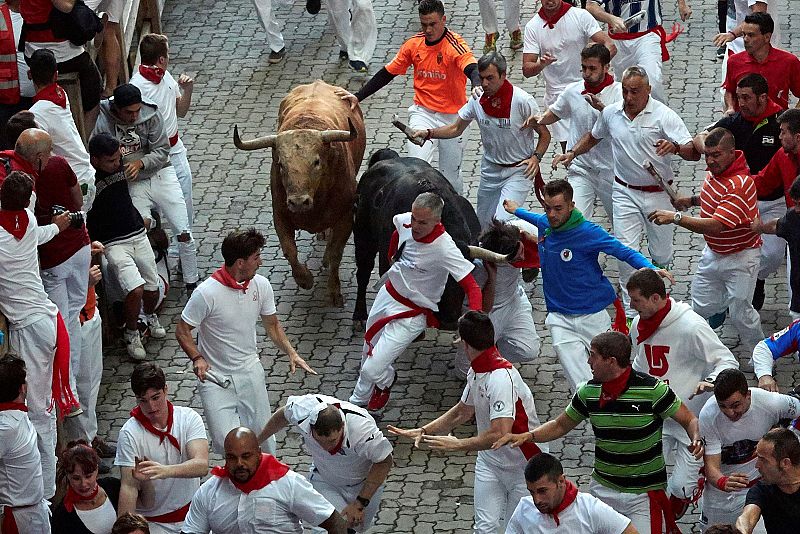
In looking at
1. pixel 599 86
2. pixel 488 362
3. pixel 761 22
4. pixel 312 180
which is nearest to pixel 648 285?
pixel 488 362

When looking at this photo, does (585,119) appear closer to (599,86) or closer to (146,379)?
(599,86)

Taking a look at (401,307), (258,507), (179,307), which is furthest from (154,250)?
(258,507)

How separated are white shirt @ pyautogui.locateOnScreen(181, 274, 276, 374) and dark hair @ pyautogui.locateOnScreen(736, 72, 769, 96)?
4410 mm

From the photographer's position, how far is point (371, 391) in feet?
39.7

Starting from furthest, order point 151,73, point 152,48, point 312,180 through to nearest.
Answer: point 151,73, point 152,48, point 312,180

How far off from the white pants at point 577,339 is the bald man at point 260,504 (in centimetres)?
293

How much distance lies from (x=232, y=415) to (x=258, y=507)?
203 centimetres

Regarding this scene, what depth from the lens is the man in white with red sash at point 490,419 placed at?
32.1 ft

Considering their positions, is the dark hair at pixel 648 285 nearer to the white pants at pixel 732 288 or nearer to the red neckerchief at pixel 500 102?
the white pants at pixel 732 288

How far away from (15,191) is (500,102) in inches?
183

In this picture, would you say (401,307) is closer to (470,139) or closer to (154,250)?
(154,250)

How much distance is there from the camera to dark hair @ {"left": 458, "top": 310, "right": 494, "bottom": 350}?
9.86 m

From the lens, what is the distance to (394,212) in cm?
1297

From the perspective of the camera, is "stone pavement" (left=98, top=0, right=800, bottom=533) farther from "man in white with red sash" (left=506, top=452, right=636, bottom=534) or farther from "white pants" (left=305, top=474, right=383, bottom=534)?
"man in white with red sash" (left=506, top=452, right=636, bottom=534)
